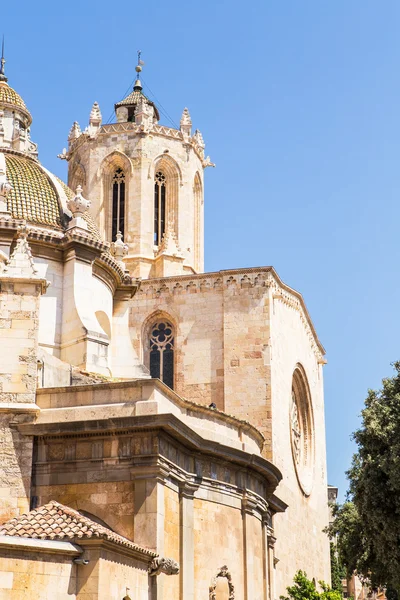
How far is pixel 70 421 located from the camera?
22.6 meters

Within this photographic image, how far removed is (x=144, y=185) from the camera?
5141cm

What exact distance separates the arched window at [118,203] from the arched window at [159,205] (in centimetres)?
161

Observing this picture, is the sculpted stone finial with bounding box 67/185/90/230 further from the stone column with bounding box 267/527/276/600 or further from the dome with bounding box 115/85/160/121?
the dome with bounding box 115/85/160/121

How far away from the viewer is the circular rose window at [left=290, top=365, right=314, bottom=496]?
44.7 meters

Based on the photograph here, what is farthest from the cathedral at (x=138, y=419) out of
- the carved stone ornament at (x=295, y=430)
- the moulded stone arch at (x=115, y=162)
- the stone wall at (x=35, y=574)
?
the moulded stone arch at (x=115, y=162)

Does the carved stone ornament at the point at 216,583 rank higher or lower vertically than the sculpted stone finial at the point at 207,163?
lower

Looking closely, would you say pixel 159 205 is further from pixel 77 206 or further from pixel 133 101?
pixel 77 206

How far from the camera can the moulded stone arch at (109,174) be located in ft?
168

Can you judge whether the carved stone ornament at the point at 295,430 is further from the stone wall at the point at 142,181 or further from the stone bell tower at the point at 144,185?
the stone wall at the point at 142,181

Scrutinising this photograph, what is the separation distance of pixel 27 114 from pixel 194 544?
670 inches

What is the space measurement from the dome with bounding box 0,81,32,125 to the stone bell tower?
15.2 meters

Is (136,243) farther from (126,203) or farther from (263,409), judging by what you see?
(263,409)

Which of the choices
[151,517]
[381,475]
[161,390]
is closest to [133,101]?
[381,475]

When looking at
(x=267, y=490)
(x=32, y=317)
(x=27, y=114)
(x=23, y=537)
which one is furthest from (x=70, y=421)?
(x=27, y=114)
